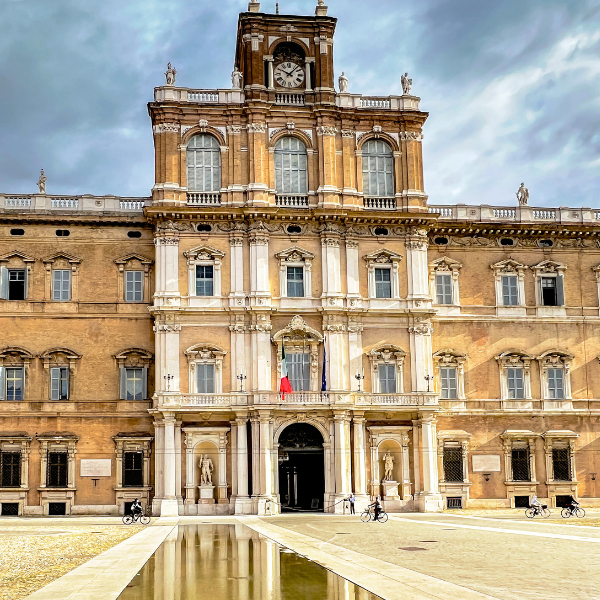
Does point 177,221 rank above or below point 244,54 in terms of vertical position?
below

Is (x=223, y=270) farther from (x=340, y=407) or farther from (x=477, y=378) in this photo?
(x=477, y=378)

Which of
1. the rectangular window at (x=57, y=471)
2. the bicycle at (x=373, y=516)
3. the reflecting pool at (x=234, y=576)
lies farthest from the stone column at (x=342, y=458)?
the reflecting pool at (x=234, y=576)

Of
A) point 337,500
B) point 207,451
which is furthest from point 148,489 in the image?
point 337,500

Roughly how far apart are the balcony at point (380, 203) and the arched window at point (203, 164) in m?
9.04

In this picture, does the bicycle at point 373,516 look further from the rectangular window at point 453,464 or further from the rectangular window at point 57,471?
the rectangular window at point 57,471

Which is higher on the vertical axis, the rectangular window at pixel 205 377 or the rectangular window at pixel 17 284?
the rectangular window at pixel 17 284

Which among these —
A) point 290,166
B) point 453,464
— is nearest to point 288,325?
point 290,166

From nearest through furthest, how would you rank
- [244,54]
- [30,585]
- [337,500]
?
[30,585] → [337,500] → [244,54]

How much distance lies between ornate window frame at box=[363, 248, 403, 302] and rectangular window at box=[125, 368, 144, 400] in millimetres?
14333

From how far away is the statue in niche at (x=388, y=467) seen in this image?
49188 mm

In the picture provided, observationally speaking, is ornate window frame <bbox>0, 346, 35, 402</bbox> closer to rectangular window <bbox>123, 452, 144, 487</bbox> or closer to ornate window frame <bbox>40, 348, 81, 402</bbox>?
ornate window frame <bbox>40, 348, 81, 402</bbox>

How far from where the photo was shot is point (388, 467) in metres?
49.2

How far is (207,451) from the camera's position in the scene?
160ft

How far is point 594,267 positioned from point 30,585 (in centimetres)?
4434
